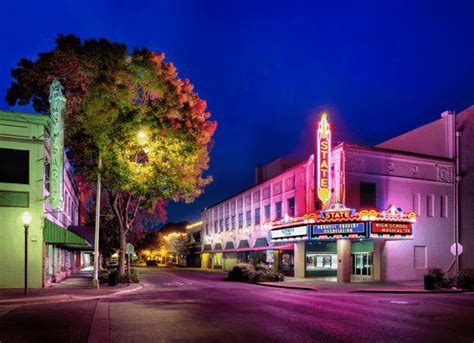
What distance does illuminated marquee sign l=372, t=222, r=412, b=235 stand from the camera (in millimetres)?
32906

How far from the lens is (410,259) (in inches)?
1422

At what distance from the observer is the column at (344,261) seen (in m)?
34.6

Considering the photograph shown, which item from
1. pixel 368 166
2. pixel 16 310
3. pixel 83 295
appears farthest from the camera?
pixel 368 166

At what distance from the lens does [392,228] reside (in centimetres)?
3359

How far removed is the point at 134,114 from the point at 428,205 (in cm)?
2382

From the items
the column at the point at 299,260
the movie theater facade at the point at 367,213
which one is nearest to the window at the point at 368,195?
the movie theater facade at the point at 367,213

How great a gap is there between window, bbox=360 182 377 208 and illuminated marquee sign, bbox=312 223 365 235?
265 cm

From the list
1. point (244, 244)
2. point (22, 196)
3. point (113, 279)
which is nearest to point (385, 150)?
point (113, 279)

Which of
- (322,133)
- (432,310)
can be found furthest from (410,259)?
(432,310)

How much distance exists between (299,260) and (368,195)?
9.54 meters

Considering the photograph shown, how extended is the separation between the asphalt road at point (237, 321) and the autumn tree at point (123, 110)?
10684 millimetres

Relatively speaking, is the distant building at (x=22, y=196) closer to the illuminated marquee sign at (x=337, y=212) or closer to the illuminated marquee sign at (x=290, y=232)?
the illuminated marquee sign at (x=337, y=212)

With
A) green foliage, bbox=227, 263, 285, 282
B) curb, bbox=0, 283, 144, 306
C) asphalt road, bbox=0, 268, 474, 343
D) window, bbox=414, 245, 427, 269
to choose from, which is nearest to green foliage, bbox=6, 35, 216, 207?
curb, bbox=0, 283, 144, 306

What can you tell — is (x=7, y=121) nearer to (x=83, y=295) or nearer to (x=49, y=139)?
(x=49, y=139)
